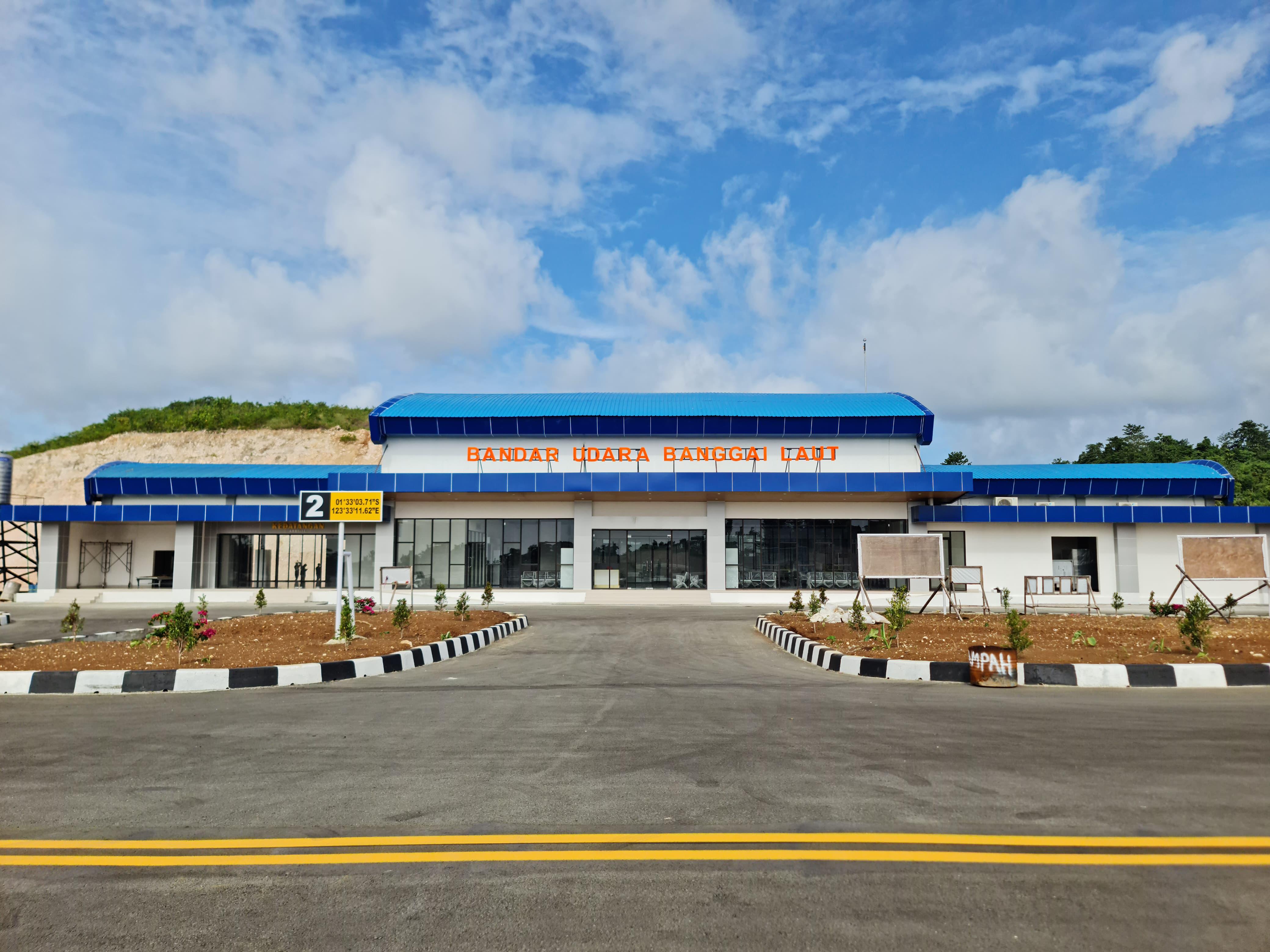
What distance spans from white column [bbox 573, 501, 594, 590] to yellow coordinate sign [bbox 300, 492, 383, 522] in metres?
18.1

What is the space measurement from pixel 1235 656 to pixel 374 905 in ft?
46.1

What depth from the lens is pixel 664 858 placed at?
4371 mm

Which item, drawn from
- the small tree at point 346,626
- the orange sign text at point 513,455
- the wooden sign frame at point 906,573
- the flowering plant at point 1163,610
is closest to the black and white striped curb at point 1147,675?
the wooden sign frame at point 906,573

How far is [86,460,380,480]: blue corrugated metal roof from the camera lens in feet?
119

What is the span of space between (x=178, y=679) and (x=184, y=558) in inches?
1073

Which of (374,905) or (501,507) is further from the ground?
(501,507)

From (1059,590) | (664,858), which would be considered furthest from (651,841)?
(1059,590)

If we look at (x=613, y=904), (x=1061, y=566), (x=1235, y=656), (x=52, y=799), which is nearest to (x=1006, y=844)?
(x=613, y=904)

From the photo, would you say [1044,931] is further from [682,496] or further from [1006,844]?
[682,496]

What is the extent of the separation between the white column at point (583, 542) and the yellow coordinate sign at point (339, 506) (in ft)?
59.5

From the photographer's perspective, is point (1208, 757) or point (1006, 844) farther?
point (1208, 757)

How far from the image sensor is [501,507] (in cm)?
3512

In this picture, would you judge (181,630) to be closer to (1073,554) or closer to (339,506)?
(339,506)

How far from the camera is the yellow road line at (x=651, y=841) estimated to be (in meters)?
4.57
